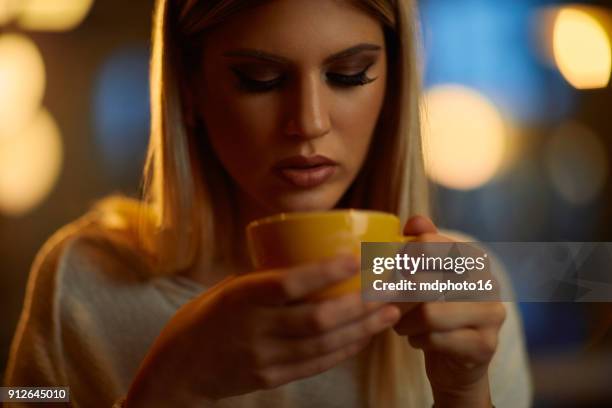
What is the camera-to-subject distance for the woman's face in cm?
60

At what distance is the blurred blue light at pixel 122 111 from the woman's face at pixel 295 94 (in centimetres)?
114

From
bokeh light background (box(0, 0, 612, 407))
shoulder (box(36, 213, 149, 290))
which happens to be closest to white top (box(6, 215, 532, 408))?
shoulder (box(36, 213, 149, 290))

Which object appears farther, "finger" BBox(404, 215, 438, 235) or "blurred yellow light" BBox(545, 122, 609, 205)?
"blurred yellow light" BBox(545, 122, 609, 205)

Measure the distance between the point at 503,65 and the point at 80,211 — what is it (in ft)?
4.68

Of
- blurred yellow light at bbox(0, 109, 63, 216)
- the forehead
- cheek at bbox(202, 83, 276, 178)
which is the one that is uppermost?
blurred yellow light at bbox(0, 109, 63, 216)

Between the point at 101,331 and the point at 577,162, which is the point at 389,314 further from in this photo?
the point at 577,162

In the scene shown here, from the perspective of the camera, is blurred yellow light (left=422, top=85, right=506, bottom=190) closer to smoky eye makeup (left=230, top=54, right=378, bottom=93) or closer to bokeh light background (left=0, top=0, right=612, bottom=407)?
bokeh light background (left=0, top=0, right=612, bottom=407)

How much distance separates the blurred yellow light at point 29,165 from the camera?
5.17 feet

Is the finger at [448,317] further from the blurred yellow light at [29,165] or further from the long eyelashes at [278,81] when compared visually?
the blurred yellow light at [29,165]

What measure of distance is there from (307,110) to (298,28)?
0.08m

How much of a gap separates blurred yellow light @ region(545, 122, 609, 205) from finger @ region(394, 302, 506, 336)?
0.85m

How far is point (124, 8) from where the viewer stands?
6.05ft

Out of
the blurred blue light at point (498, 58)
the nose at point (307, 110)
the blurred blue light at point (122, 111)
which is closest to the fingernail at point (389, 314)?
the nose at point (307, 110)

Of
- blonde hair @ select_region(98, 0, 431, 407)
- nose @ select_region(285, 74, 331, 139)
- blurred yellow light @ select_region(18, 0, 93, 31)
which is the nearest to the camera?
nose @ select_region(285, 74, 331, 139)
